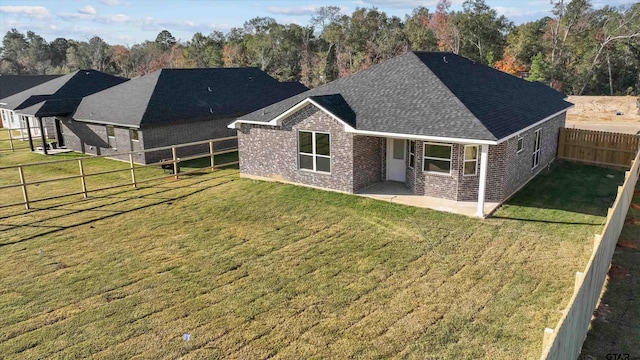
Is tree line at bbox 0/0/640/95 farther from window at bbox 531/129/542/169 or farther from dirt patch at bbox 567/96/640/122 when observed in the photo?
window at bbox 531/129/542/169

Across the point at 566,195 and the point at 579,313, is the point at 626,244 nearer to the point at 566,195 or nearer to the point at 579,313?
the point at 566,195

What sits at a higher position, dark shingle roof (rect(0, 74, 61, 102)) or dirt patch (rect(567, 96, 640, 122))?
dark shingle roof (rect(0, 74, 61, 102))

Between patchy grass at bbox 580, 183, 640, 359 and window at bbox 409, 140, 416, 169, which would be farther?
window at bbox 409, 140, 416, 169

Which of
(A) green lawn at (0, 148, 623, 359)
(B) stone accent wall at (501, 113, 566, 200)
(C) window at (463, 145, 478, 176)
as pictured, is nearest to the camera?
(A) green lawn at (0, 148, 623, 359)

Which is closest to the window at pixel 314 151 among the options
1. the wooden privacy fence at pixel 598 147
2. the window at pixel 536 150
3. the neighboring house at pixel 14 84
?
the window at pixel 536 150

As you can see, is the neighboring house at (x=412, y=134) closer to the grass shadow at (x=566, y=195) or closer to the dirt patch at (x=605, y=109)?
the grass shadow at (x=566, y=195)

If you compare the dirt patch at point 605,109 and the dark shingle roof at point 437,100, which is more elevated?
the dark shingle roof at point 437,100

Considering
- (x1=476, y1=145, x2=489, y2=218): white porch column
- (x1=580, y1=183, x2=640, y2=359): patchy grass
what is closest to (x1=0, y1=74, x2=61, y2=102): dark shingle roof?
(x1=476, y1=145, x2=489, y2=218): white porch column
